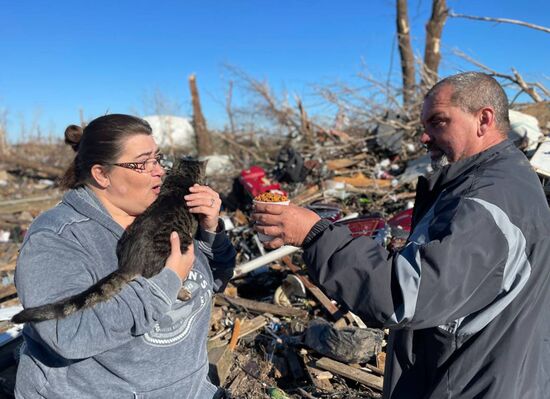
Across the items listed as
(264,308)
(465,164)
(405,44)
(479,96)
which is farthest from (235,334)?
(405,44)

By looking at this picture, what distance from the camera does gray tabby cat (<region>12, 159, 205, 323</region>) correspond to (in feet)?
5.61

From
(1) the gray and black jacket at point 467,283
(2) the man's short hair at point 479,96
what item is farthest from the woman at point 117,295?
(2) the man's short hair at point 479,96

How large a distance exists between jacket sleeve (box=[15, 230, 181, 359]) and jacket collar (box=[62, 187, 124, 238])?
0.75 feet

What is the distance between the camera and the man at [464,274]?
4.46 ft

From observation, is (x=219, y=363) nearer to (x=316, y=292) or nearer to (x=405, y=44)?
(x=316, y=292)

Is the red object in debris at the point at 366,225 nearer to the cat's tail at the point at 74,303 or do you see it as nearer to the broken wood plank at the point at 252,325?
the broken wood plank at the point at 252,325

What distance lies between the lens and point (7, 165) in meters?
18.0

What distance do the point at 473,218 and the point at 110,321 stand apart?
1.52 meters

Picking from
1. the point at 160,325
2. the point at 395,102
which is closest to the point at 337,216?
the point at 160,325

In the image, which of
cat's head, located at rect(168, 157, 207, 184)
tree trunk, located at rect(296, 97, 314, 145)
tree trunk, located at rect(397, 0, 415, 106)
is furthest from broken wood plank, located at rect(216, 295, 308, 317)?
tree trunk, located at rect(397, 0, 415, 106)

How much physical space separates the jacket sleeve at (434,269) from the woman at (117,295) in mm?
891

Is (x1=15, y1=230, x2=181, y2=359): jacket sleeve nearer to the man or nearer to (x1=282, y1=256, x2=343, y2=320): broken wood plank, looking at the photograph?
the man

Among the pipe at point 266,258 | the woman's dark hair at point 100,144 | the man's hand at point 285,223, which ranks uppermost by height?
the woman's dark hair at point 100,144

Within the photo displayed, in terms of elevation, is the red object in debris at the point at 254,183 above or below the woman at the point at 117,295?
below
